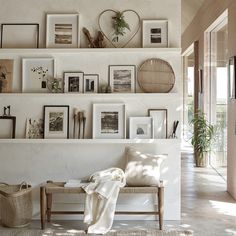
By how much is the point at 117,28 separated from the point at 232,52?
220 centimetres

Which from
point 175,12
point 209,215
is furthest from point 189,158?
point 175,12

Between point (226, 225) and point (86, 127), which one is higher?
point (86, 127)

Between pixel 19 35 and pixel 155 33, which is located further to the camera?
pixel 19 35

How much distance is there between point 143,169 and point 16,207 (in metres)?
1.44

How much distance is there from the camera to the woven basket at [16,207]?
488cm

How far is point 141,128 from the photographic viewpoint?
17.3ft

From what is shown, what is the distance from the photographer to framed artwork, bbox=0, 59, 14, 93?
17.7ft

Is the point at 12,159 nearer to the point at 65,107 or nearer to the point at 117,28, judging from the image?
the point at 65,107

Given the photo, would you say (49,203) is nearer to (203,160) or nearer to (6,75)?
(6,75)

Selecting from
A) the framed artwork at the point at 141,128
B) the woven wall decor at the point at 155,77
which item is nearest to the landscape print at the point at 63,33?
the woven wall decor at the point at 155,77

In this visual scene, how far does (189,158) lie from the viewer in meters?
11.0

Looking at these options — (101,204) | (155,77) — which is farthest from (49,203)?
(155,77)

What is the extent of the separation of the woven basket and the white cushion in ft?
3.78

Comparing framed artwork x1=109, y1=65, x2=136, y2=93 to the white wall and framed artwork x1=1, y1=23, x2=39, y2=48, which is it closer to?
the white wall
